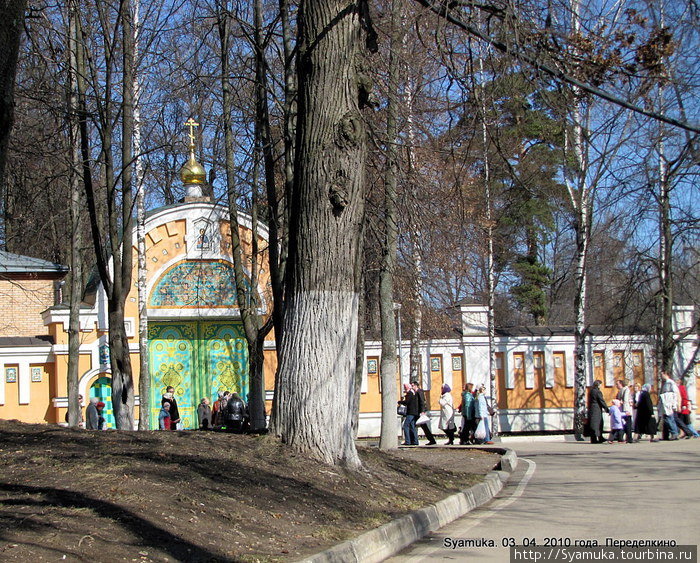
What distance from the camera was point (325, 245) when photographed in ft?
29.8

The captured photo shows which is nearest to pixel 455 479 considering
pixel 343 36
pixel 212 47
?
pixel 343 36

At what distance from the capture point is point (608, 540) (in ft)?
24.4

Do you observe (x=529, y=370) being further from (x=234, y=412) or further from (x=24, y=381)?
(x=24, y=381)

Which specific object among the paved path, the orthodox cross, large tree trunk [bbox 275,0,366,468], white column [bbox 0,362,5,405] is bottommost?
the paved path

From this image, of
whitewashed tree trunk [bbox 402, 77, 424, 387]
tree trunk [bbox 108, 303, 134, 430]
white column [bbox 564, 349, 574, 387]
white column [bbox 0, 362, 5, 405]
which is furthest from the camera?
white column [bbox 564, 349, 574, 387]

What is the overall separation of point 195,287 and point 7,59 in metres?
18.2

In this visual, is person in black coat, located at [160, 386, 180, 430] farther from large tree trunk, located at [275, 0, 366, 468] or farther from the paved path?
large tree trunk, located at [275, 0, 366, 468]

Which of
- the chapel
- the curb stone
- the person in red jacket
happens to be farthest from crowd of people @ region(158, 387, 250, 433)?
the person in red jacket

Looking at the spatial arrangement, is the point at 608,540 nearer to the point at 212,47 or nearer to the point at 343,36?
the point at 343,36

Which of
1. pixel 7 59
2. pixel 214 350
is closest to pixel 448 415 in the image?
pixel 214 350

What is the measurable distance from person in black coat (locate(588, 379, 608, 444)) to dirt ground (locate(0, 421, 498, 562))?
40.3ft

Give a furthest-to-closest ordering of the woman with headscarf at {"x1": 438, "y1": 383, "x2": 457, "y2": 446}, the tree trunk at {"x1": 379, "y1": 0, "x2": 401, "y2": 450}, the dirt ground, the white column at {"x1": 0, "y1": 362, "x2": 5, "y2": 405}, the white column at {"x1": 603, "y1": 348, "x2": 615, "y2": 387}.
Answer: the white column at {"x1": 603, "y1": 348, "x2": 615, "y2": 387}
the white column at {"x1": 0, "y1": 362, "x2": 5, "y2": 405}
the woman with headscarf at {"x1": 438, "y1": 383, "x2": 457, "y2": 446}
the tree trunk at {"x1": 379, "y1": 0, "x2": 401, "y2": 450}
the dirt ground

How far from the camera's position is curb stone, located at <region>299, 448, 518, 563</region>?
21.3 ft

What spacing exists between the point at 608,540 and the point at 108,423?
18.2m
